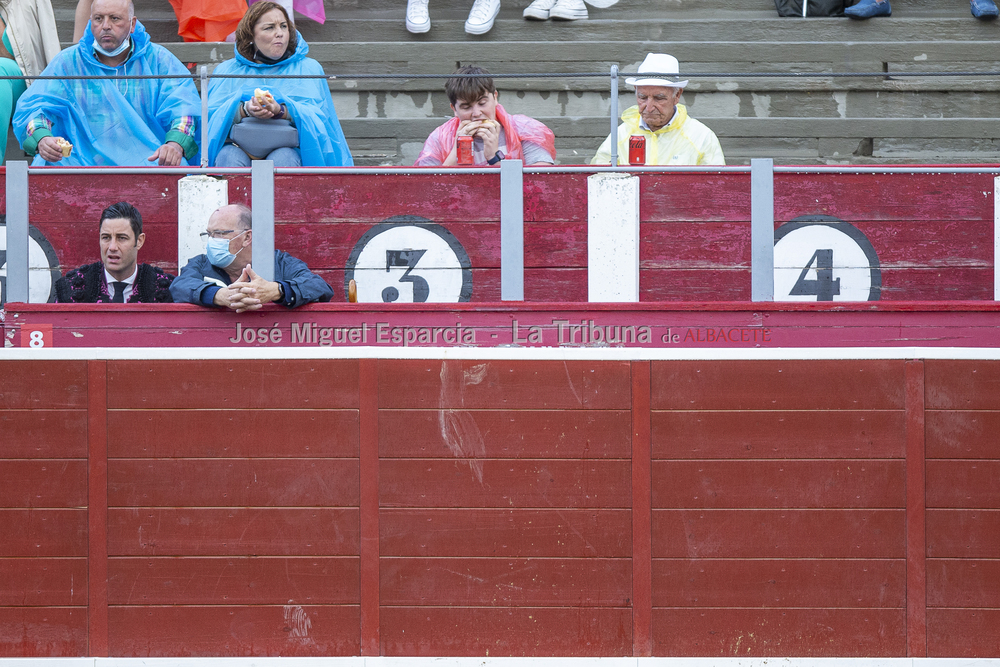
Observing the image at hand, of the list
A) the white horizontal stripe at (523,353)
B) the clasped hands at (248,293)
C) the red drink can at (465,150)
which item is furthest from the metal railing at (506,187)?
the white horizontal stripe at (523,353)

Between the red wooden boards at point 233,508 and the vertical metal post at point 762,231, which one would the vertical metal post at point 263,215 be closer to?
the red wooden boards at point 233,508

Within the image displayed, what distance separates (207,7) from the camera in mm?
7488

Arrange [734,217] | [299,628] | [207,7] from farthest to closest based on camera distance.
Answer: [207,7] < [734,217] < [299,628]

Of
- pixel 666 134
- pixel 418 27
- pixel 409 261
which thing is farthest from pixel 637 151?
pixel 418 27

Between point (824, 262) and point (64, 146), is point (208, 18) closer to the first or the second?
point (64, 146)

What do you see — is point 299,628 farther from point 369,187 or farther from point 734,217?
point 734,217

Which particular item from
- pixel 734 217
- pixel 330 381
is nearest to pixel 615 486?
pixel 330 381

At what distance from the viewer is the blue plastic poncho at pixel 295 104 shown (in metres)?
5.33

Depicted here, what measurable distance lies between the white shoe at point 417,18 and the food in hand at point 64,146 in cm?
311

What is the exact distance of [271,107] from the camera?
520 centimetres

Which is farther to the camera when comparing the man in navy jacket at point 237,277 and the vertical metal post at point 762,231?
the vertical metal post at point 762,231

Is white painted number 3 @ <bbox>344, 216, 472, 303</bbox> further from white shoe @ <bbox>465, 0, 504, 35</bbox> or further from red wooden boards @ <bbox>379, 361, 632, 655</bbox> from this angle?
white shoe @ <bbox>465, 0, 504, 35</bbox>

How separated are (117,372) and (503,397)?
148 cm

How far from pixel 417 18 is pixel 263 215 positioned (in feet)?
10.9
